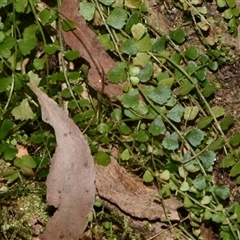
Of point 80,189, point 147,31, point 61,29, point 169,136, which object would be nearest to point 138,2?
point 147,31

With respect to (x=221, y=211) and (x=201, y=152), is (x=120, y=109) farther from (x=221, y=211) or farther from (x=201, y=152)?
A: (x=221, y=211)

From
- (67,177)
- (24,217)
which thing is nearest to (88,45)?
(67,177)

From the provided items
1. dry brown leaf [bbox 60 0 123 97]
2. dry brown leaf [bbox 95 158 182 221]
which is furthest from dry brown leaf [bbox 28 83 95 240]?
dry brown leaf [bbox 60 0 123 97]

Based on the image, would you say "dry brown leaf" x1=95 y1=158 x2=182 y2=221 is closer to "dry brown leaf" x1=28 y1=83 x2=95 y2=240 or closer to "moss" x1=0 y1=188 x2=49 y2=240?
"dry brown leaf" x1=28 y1=83 x2=95 y2=240

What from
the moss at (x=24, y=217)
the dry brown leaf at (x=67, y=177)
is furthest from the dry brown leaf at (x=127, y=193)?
the moss at (x=24, y=217)

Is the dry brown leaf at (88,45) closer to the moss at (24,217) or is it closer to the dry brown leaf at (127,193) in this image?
the dry brown leaf at (127,193)

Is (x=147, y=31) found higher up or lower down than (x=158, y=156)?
higher up

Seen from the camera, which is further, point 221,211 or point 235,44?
point 235,44
